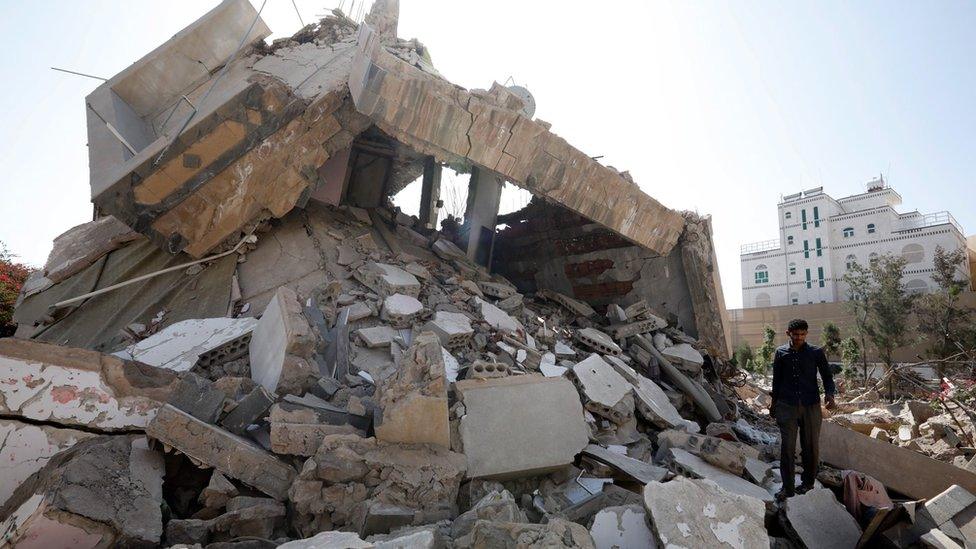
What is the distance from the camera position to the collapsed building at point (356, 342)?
7.93 ft

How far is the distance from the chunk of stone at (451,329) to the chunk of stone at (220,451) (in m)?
1.78

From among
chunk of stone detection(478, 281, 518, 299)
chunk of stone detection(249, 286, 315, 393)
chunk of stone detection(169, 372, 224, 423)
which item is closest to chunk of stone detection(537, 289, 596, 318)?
chunk of stone detection(478, 281, 518, 299)

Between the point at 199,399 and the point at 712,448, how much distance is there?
132 inches

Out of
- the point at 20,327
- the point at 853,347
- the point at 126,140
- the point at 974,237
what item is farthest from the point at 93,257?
the point at 974,237

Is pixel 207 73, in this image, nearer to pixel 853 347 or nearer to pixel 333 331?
pixel 333 331

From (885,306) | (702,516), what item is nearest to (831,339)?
(885,306)

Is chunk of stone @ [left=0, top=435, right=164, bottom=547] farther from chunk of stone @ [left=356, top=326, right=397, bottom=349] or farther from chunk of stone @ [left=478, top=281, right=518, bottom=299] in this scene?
chunk of stone @ [left=478, top=281, right=518, bottom=299]

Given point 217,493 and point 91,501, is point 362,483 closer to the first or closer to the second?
point 217,493

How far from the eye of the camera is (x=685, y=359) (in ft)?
18.8

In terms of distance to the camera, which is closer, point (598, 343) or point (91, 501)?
point (91, 501)

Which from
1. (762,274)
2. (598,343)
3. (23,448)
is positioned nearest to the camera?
(23,448)

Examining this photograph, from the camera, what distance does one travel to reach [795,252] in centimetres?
3272

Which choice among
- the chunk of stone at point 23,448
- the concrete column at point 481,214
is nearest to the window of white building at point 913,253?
the concrete column at point 481,214

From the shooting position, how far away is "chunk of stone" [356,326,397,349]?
4.03 metres
